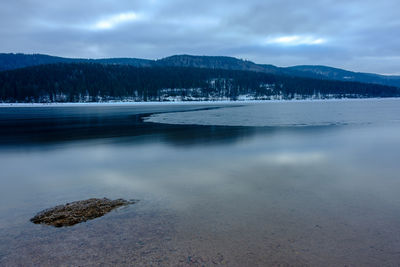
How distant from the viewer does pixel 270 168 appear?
9.12 m

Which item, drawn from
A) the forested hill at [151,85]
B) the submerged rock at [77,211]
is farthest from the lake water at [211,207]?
the forested hill at [151,85]

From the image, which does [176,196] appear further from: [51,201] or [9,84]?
[9,84]

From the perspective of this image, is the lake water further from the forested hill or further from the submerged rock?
the forested hill

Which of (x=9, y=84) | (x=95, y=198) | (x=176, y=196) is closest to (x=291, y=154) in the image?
(x=176, y=196)

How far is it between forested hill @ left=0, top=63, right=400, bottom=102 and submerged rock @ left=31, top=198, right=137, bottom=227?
11209 cm

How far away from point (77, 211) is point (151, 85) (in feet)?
431

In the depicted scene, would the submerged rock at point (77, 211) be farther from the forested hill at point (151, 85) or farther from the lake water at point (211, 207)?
the forested hill at point (151, 85)

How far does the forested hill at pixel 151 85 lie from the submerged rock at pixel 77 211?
368 feet

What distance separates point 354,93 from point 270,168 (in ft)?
572

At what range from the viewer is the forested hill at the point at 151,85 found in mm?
111312

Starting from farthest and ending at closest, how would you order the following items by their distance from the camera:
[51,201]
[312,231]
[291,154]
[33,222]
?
[291,154]
[51,201]
[33,222]
[312,231]

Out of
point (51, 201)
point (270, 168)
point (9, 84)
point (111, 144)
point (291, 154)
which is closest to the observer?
point (51, 201)

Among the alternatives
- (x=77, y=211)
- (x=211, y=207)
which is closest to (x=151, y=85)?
(x=77, y=211)

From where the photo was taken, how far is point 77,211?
5.70 m
